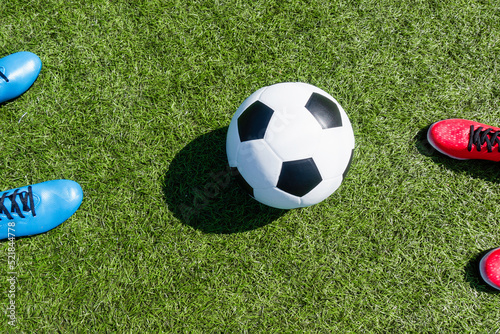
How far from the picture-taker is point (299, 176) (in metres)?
2.08

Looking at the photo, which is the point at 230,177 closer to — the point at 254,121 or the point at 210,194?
the point at 210,194

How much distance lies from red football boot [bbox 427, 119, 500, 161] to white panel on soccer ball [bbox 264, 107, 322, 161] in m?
1.40

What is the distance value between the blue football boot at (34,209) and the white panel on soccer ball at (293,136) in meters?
1.83

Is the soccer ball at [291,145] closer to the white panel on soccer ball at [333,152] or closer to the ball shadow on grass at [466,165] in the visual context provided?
the white panel on soccer ball at [333,152]

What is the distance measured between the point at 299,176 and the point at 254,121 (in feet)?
1.52

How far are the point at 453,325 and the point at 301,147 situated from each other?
2017mm

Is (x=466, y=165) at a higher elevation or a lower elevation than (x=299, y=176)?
lower

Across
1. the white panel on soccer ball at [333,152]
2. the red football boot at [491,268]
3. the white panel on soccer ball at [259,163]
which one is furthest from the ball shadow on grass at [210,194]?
the red football boot at [491,268]

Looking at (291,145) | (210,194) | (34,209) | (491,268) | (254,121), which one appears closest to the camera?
(291,145)

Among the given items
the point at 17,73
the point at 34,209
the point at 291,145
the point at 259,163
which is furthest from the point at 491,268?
the point at 17,73

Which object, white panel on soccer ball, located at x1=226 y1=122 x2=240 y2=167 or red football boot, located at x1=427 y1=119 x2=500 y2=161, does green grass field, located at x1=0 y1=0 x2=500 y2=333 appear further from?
white panel on soccer ball, located at x1=226 y1=122 x2=240 y2=167

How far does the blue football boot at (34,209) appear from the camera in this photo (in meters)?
2.71

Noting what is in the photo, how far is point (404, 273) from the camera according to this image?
2.72m

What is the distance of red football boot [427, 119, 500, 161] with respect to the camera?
9.13 feet
